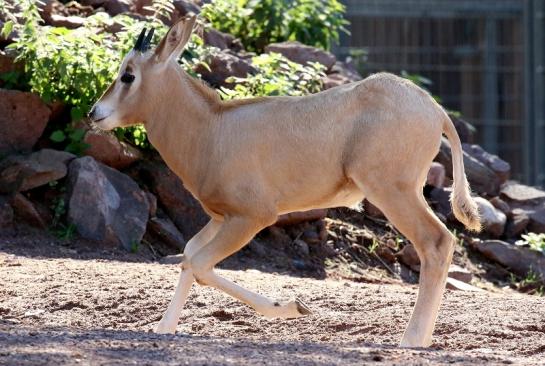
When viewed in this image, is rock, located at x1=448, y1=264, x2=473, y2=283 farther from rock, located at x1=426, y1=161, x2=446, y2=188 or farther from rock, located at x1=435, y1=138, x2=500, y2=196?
rock, located at x1=435, y1=138, x2=500, y2=196

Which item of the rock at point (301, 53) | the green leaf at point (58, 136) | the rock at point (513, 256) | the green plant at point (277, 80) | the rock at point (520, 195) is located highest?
the green plant at point (277, 80)

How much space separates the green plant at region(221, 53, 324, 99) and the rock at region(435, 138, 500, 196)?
5.07ft

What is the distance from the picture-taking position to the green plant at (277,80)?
10.9 m

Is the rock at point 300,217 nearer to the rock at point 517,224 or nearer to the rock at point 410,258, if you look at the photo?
the rock at point 410,258

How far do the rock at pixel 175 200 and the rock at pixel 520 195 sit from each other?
136 inches

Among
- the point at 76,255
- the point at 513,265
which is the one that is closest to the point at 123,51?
the point at 76,255

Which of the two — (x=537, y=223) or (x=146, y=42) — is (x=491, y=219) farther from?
(x=146, y=42)

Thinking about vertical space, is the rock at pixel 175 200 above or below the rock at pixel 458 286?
above

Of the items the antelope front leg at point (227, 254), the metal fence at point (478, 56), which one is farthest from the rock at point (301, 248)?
the metal fence at point (478, 56)

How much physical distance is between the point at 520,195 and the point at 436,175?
48.6 inches

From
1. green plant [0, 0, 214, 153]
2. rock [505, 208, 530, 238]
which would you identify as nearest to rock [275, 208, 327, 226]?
green plant [0, 0, 214, 153]

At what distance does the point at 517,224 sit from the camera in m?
12.2

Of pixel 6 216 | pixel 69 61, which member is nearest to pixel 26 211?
pixel 6 216

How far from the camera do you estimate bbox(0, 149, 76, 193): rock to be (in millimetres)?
10320
